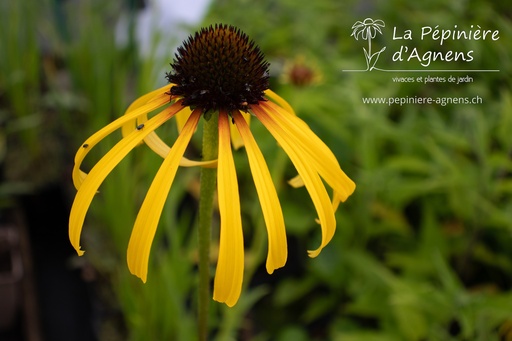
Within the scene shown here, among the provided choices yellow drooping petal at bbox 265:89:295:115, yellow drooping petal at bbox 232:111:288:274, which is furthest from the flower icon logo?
yellow drooping petal at bbox 232:111:288:274

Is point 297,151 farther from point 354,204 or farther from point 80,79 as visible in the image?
point 80,79

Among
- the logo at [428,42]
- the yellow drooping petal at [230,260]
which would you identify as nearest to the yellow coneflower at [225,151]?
the yellow drooping petal at [230,260]

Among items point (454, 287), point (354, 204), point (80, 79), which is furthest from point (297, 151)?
point (80, 79)

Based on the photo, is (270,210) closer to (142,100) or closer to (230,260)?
(230,260)

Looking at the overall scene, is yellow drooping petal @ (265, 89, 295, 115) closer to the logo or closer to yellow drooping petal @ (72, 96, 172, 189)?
yellow drooping petal @ (72, 96, 172, 189)

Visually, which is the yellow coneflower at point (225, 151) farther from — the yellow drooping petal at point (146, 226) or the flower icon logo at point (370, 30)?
the flower icon logo at point (370, 30)

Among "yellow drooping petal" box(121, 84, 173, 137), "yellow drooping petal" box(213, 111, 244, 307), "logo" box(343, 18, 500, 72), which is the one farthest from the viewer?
"logo" box(343, 18, 500, 72)
